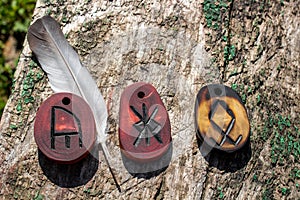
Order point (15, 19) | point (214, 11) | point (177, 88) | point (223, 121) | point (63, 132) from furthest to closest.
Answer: point (15, 19)
point (214, 11)
point (177, 88)
point (223, 121)
point (63, 132)

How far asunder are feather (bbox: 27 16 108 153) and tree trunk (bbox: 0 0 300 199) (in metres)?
0.04

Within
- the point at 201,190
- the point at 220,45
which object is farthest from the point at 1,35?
the point at 201,190

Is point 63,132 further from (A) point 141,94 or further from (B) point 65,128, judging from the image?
(A) point 141,94

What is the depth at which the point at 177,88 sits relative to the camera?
6.39 feet

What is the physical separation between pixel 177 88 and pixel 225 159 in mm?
304

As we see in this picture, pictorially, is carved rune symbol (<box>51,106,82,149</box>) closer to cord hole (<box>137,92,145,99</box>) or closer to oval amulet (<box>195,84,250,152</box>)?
cord hole (<box>137,92,145,99</box>)

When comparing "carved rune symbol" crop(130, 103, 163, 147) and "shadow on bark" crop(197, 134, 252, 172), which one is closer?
"carved rune symbol" crop(130, 103, 163, 147)

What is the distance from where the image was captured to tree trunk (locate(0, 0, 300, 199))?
1.79 metres

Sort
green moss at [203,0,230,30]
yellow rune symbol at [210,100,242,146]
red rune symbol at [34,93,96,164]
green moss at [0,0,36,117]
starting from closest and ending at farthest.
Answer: red rune symbol at [34,93,96,164]
yellow rune symbol at [210,100,242,146]
green moss at [203,0,230,30]
green moss at [0,0,36,117]

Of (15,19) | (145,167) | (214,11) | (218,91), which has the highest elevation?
(214,11)

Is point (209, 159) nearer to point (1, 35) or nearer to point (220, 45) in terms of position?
point (220, 45)

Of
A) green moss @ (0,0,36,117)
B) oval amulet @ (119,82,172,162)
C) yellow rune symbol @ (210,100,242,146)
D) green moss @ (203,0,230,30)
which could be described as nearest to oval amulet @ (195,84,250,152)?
yellow rune symbol @ (210,100,242,146)

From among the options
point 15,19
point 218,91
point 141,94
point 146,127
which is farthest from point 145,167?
point 15,19

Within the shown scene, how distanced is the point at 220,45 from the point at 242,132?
38cm
